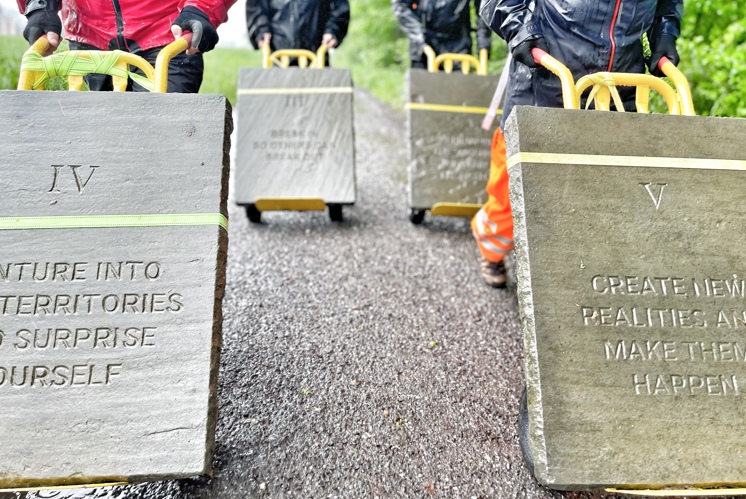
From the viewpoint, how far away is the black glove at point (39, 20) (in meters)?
1.82

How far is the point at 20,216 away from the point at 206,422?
92cm

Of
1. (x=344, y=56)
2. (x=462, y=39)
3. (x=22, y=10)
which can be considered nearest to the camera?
(x=22, y=10)

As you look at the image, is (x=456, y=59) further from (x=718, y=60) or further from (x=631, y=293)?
(x=631, y=293)

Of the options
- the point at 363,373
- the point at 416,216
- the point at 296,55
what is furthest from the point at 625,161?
the point at 296,55

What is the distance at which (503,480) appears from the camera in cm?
158

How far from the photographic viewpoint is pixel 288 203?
3.35m

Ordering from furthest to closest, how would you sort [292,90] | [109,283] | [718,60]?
[292,90] → [718,60] → [109,283]

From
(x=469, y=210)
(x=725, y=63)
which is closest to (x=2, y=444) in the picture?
(x=469, y=210)

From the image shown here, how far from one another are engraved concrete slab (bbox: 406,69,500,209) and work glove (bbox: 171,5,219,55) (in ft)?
6.19

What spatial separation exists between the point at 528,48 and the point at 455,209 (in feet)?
5.29

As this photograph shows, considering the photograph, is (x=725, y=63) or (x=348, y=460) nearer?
(x=348, y=460)

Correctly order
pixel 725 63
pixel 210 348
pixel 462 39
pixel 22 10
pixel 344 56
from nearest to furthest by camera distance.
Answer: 1. pixel 210 348
2. pixel 22 10
3. pixel 725 63
4. pixel 462 39
5. pixel 344 56

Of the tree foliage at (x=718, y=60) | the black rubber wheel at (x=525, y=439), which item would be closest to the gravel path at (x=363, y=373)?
the black rubber wheel at (x=525, y=439)

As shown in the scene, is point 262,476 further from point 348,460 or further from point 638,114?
point 638,114
